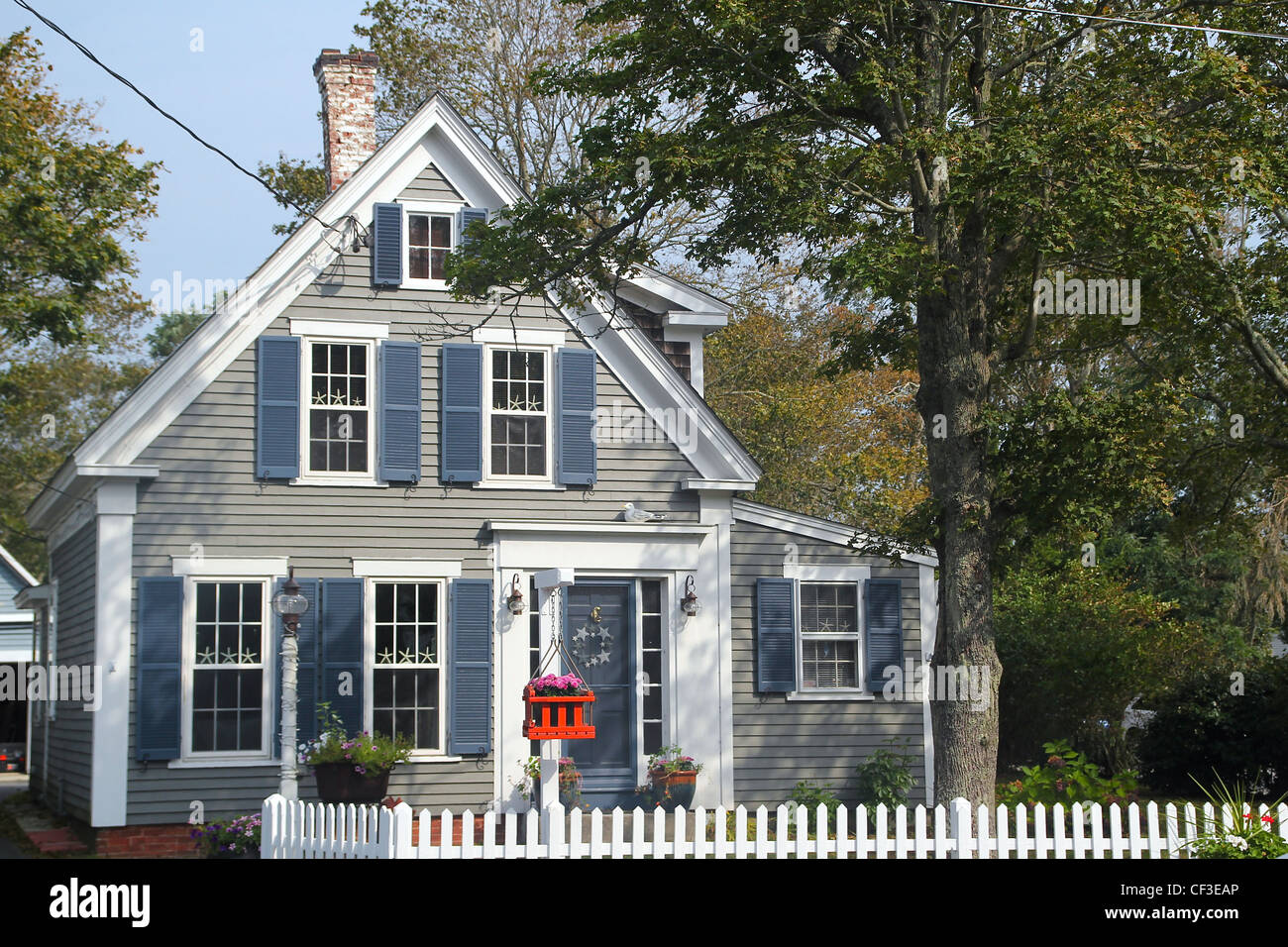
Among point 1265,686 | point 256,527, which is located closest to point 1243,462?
point 1265,686

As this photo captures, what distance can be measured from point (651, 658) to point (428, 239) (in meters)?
5.49

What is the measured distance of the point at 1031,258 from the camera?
1439 centimetres

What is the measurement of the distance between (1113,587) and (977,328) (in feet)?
31.2

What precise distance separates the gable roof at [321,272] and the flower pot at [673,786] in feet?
11.3

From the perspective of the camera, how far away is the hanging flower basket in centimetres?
1145

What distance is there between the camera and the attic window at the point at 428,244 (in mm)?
15523

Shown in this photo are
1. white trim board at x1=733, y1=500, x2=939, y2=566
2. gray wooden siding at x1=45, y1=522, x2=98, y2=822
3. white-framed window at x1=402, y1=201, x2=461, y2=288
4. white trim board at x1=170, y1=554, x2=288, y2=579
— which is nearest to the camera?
white trim board at x1=170, y1=554, x2=288, y2=579

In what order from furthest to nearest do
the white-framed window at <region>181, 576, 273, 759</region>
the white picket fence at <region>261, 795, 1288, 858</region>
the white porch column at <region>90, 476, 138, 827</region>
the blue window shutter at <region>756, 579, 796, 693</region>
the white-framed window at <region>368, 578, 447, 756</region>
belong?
the blue window shutter at <region>756, 579, 796, 693</region>, the white-framed window at <region>368, 578, 447, 756</region>, the white-framed window at <region>181, 576, 273, 759</region>, the white porch column at <region>90, 476, 138, 827</region>, the white picket fence at <region>261, 795, 1288, 858</region>

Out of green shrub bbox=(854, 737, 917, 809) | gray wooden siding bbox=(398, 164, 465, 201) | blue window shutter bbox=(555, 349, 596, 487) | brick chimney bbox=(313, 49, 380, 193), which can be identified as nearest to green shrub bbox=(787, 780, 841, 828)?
green shrub bbox=(854, 737, 917, 809)

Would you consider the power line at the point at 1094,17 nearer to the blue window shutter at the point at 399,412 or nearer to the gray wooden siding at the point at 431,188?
the gray wooden siding at the point at 431,188

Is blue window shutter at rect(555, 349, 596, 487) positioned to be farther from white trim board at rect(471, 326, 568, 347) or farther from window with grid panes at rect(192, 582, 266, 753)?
window with grid panes at rect(192, 582, 266, 753)

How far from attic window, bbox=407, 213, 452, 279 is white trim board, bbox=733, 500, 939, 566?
176 inches

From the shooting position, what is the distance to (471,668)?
1491cm

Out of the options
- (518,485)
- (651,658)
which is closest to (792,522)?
(651,658)
